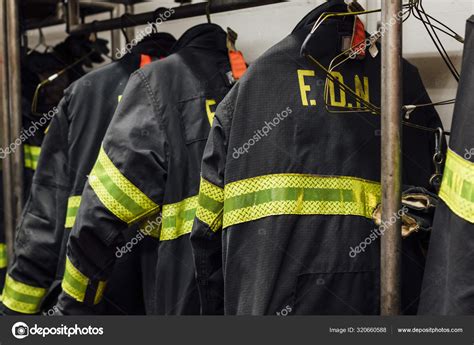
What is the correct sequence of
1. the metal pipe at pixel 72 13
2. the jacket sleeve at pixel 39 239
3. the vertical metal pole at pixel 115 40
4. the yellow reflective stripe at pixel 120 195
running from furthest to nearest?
the vertical metal pole at pixel 115 40, the metal pipe at pixel 72 13, the jacket sleeve at pixel 39 239, the yellow reflective stripe at pixel 120 195

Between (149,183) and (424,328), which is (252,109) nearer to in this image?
(149,183)

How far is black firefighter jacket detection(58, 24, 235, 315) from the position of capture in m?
1.77

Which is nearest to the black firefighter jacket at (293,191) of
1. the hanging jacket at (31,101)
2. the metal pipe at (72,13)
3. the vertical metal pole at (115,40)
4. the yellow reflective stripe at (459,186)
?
the yellow reflective stripe at (459,186)

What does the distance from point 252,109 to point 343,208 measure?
0.92ft

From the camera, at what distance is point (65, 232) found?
6.89 ft

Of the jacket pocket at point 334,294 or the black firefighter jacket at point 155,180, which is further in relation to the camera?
the black firefighter jacket at point 155,180

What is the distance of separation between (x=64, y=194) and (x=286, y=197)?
86 cm

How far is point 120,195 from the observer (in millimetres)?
1760

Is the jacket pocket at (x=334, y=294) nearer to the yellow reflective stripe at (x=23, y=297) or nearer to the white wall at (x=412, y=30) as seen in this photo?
the white wall at (x=412, y=30)

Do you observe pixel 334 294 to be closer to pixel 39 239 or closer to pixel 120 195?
pixel 120 195

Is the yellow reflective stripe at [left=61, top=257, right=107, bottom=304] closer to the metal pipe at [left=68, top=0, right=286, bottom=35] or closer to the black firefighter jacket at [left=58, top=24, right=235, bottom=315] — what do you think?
the black firefighter jacket at [left=58, top=24, right=235, bottom=315]

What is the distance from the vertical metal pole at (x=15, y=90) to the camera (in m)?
2.21

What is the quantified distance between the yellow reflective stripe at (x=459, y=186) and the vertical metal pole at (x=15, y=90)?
4.52 ft

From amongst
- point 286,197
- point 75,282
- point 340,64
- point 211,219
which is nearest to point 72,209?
point 75,282
